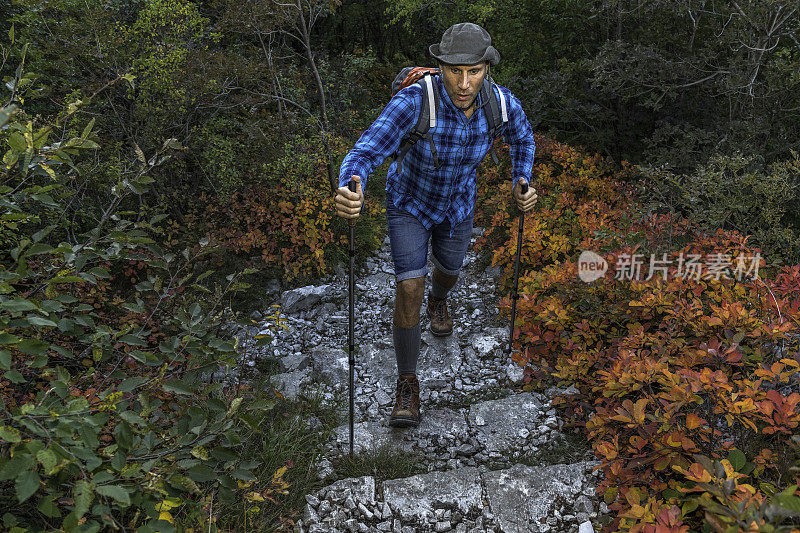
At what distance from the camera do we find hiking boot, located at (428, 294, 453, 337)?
5.24 m

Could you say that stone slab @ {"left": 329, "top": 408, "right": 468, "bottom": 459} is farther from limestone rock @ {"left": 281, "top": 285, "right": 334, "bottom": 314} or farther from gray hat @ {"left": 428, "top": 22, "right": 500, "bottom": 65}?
gray hat @ {"left": 428, "top": 22, "right": 500, "bottom": 65}

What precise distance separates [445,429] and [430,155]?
2.00 meters

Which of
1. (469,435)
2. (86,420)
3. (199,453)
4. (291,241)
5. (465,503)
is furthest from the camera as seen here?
(291,241)

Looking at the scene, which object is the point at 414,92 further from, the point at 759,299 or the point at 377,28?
the point at 377,28

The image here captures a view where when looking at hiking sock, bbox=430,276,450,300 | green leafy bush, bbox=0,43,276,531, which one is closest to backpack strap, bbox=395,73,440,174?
green leafy bush, bbox=0,43,276,531

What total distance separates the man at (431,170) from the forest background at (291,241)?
0.87 metres

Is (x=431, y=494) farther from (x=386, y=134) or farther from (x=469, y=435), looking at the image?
(x=386, y=134)

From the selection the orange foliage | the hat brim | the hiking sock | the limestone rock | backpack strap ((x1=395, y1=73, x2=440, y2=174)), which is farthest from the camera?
the limestone rock

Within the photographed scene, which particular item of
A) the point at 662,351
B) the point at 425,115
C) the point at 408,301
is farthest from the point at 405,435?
the point at 425,115

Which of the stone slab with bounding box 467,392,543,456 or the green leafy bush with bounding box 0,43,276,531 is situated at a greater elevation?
the green leafy bush with bounding box 0,43,276,531

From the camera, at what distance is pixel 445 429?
4102mm

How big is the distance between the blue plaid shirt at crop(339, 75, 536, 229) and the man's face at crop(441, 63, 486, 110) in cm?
6

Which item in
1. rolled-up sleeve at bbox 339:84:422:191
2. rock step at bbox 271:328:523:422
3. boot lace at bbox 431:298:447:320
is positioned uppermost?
rolled-up sleeve at bbox 339:84:422:191

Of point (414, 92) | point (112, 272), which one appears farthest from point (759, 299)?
point (112, 272)
